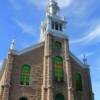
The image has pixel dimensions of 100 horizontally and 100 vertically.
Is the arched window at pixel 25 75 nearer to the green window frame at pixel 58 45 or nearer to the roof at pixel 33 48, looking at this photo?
the roof at pixel 33 48

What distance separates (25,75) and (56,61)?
5996 mm

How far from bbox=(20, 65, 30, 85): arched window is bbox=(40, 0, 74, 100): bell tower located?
255cm

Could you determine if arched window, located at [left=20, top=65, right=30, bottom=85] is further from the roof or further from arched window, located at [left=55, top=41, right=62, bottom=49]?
arched window, located at [left=55, top=41, right=62, bottom=49]

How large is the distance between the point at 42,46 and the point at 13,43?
5.28 m

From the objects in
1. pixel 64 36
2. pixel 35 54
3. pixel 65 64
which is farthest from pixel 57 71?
pixel 64 36

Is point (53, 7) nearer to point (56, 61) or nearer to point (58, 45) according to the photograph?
point (58, 45)

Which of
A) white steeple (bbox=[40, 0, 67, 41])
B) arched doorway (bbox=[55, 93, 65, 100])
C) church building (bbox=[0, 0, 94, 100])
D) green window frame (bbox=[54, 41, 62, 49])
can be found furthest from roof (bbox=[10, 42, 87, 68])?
arched doorway (bbox=[55, 93, 65, 100])

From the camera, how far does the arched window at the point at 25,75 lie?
31703mm

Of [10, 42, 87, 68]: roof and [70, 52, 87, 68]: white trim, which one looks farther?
[70, 52, 87, 68]: white trim

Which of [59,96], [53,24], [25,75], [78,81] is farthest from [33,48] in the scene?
[78,81]

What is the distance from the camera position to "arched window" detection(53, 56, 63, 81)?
110 ft

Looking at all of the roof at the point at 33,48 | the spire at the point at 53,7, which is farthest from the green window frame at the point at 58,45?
the spire at the point at 53,7

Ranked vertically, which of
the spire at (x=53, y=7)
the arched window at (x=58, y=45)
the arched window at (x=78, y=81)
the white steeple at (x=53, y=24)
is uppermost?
the spire at (x=53, y=7)

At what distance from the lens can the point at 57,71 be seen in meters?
34.2
